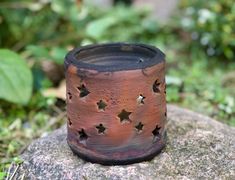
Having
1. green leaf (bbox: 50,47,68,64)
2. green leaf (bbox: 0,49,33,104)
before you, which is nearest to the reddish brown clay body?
green leaf (bbox: 0,49,33,104)

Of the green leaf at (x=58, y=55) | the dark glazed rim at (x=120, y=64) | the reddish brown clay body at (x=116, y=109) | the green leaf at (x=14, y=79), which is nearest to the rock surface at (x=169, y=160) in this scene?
the reddish brown clay body at (x=116, y=109)

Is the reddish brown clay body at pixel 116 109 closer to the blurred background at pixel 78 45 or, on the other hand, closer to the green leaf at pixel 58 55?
the blurred background at pixel 78 45

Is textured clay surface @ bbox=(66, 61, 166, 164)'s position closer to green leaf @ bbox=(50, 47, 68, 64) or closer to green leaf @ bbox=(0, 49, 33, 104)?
green leaf @ bbox=(0, 49, 33, 104)

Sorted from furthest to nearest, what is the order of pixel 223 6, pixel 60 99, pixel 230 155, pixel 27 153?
1. pixel 223 6
2. pixel 60 99
3. pixel 27 153
4. pixel 230 155

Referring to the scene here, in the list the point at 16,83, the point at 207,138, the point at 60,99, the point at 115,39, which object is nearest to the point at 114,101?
the point at 207,138

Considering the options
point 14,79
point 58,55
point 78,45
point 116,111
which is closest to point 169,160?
point 116,111

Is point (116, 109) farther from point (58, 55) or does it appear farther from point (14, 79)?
point (58, 55)

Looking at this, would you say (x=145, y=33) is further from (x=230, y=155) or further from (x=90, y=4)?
(x=230, y=155)
